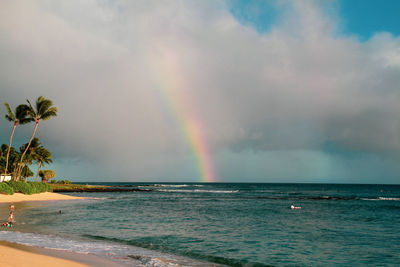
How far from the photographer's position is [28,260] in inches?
522

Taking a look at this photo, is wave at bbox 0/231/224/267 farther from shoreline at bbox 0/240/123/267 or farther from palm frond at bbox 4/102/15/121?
palm frond at bbox 4/102/15/121

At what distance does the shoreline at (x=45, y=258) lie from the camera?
12825mm

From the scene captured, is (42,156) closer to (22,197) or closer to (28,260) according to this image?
(22,197)

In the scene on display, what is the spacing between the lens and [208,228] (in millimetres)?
29062

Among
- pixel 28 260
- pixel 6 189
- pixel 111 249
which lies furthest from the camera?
pixel 6 189

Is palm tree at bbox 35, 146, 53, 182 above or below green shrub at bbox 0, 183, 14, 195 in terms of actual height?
above

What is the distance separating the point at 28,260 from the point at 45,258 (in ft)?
3.27

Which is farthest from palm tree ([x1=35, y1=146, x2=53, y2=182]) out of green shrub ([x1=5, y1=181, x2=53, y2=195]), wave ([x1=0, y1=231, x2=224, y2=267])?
wave ([x1=0, y1=231, x2=224, y2=267])

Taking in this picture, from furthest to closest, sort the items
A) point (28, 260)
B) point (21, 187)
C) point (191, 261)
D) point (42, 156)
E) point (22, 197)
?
point (42, 156) → point (21, 187) → point (22, 197) → point (191, 261) → point (28, 260)

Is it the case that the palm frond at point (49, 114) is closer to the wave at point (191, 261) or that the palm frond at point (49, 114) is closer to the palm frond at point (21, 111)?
the palm frond at point (21, 111)

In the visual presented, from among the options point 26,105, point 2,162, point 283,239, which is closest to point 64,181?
point 2,162

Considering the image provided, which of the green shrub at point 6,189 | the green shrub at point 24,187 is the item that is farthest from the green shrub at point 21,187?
the green shrub at point 6,189

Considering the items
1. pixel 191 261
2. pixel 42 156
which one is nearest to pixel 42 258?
pixel 191 261

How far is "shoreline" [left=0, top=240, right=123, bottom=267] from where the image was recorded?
12.8 meters
